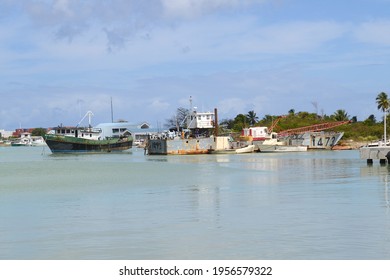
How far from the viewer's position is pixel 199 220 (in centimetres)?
2334

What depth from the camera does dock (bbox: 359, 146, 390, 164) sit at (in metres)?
54.1

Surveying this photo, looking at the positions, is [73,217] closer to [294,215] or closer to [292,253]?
[294,215]

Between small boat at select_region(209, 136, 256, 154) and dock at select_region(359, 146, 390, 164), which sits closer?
dock at select_region(359, 146, 390, 164)

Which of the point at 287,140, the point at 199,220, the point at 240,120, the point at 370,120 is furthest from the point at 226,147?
the point at 240,120

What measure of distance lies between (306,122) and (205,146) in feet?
188

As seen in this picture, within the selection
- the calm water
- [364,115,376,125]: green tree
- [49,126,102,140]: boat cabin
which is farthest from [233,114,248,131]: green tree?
the calm water

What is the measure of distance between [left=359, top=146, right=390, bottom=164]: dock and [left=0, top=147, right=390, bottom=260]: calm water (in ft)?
49.2

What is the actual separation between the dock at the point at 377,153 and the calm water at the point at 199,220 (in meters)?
15.0

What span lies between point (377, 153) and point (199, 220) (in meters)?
34.4

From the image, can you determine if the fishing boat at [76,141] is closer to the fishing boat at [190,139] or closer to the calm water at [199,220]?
the fishing boat at [190,139]

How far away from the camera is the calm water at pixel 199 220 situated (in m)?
17.9

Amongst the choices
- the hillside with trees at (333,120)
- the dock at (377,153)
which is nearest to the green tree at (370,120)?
the hillside with trees at (333,120)

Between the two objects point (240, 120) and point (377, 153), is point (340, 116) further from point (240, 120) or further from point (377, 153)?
point (377, 153)

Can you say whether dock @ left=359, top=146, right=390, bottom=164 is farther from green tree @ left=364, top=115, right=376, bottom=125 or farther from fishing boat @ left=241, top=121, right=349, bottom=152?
green tree @ left=364, top=115, right=376, bottom=125
